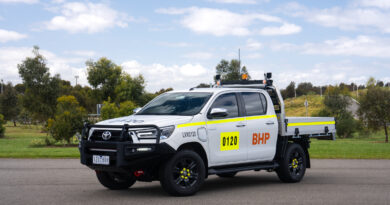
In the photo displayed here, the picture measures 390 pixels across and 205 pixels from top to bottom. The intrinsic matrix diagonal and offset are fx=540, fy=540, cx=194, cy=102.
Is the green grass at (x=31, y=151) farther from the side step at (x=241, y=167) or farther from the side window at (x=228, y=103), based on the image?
the side window at (x=228, y=103)

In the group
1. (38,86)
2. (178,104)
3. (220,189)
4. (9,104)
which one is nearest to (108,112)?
(220,189)

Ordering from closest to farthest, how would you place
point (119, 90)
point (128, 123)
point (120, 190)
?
point (128, 123) → point (120, 190) → point (119, 90)

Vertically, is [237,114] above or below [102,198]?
above

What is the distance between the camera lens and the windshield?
1021 centimetres

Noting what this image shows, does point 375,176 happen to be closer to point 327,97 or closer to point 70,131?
point 70,131

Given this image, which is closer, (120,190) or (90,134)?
(90,134)

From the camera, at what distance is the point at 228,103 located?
426 inches

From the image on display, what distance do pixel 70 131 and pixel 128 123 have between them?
22.6m

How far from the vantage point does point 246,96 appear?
37.2 ft

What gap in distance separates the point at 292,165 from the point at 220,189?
87.0 inches

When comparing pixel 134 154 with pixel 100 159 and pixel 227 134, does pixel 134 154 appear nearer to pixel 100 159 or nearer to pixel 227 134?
pixel 100 159

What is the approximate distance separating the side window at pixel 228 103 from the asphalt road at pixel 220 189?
5.05 ft

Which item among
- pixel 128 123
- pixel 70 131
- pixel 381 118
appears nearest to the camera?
pixel 128 123

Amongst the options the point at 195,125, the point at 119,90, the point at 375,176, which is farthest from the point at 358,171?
the point at 119,90
